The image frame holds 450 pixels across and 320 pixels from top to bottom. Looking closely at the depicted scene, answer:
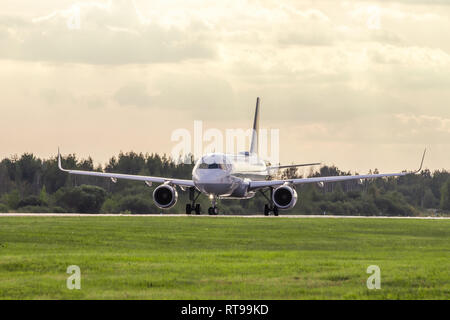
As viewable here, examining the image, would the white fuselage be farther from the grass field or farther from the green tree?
the green tree

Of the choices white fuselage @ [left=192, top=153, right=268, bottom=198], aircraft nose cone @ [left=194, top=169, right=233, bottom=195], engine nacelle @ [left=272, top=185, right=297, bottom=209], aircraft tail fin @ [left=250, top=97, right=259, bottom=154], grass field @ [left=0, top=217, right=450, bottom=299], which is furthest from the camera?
aircraft tail fin @ [left=250, top=97, right=259, bottom=154]

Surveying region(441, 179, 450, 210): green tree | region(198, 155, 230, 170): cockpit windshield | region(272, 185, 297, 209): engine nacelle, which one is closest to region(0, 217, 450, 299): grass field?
region(198, 155, 230, 170): cockpit windshield

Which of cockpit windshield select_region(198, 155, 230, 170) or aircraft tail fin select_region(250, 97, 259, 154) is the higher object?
aircraft tail fin select_region(250, 97, 259, 154)

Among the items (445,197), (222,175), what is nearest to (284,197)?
(222,175)

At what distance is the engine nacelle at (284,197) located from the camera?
72.4 metres

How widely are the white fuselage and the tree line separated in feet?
28.7

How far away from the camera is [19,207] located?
9806 centimetres

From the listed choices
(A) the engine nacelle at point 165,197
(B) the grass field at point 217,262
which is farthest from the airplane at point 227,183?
(B) the grass field at point 217,262

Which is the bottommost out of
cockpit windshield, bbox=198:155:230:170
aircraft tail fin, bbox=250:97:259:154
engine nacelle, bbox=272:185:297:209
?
engine nacelle, bbox=272:185:297:209

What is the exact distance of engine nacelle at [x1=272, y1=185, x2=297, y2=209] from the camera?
7244 cm

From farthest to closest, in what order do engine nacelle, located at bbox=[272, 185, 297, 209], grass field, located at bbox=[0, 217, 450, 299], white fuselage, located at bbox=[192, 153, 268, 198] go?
engine nacelle, located at bbox=[272, 185, 297, 209] < white fuselage, located at bbox=[192, 153, 268, 198] < grass field, located at bbox=[0, 217, 450, 299]

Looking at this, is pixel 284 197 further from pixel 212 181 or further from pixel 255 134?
pixel 255 134
